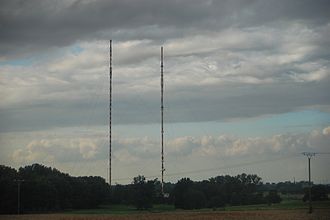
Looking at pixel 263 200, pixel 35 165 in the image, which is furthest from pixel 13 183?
pixel 263 200

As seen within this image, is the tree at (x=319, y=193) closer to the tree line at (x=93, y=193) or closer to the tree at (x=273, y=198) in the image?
the tree line at (x=93, y=193)

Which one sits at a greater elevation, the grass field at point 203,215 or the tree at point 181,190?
the tree at point 181,190

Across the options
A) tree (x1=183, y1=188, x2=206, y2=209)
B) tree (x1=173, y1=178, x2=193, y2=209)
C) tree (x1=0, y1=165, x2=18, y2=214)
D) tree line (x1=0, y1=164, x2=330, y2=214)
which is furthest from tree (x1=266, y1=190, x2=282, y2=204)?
tree (x1=0, y1=165, x2=18, y2=214)

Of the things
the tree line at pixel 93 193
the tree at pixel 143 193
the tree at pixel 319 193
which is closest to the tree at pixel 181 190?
the tree line at pixel 93 193

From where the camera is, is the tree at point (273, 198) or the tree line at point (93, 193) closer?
the tree line at point (93, 193)

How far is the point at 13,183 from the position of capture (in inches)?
4250

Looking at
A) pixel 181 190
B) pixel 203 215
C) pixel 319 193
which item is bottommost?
pixel 203 215

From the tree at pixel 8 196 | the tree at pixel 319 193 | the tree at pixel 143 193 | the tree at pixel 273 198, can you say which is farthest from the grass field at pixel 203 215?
the tree at pixel 273 198

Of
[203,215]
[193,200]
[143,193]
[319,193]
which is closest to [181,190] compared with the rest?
[193,200]

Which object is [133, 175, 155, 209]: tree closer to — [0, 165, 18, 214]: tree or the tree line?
the tree line

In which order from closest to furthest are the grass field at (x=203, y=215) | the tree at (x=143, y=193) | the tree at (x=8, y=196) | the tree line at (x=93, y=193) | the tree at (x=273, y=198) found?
the grass field at (x=203, y=215)
the tree at (x=8, y=196)
the tree line at (x=93, y=193)
the tree at (x=143, y=193)
the tree at (x=273, y=198)

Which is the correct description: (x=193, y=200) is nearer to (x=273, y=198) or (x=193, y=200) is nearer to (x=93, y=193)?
(x=93, y=193)

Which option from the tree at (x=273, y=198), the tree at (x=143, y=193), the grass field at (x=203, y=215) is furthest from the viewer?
the tree at (x=273, y=198)

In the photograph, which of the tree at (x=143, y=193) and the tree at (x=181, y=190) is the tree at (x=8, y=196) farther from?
the tree at (x=181, y=190)
